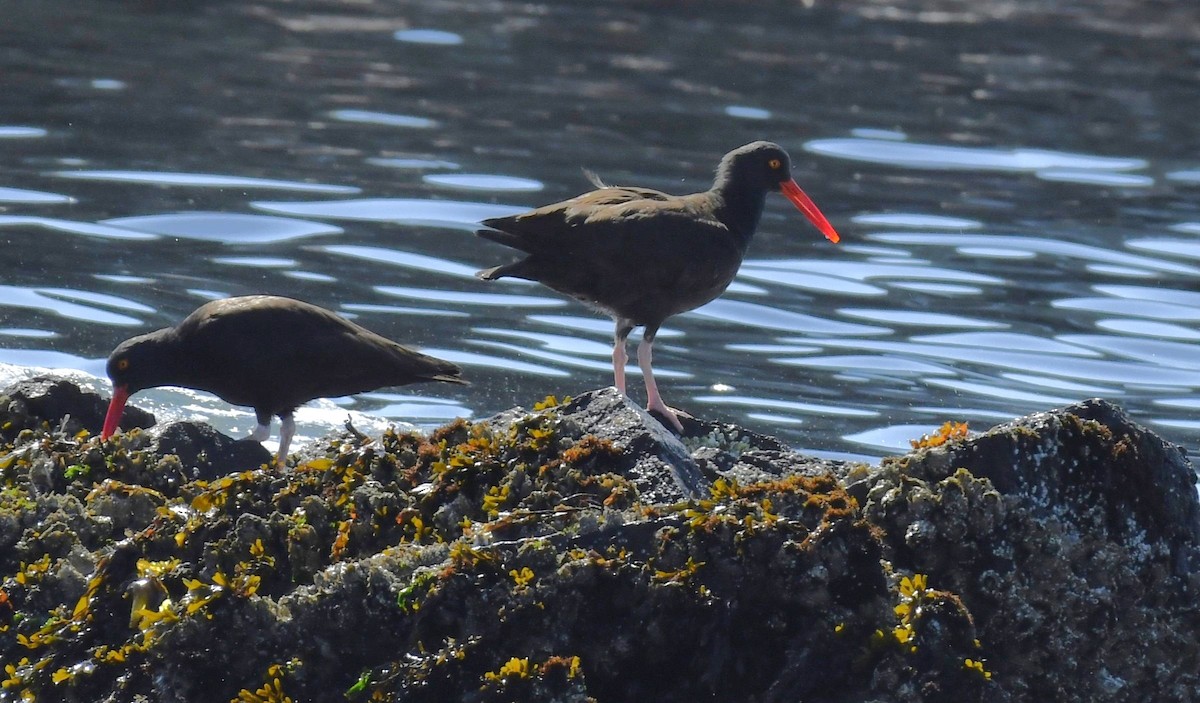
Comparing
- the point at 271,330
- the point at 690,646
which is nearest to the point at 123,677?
the point at 690,646

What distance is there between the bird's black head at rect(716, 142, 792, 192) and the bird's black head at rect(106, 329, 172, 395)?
2516 mm

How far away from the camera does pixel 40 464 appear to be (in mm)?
5020

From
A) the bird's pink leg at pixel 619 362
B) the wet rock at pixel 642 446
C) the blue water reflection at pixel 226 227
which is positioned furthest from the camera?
the blue water reflection at pixel 226 227

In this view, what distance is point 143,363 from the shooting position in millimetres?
6770

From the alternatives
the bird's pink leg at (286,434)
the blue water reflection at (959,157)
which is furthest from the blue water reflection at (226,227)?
the blue water reflection at (959,157)

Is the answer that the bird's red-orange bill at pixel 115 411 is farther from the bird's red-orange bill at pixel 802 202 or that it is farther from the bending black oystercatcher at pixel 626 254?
the bird's red-orange bill at pixel 802 202

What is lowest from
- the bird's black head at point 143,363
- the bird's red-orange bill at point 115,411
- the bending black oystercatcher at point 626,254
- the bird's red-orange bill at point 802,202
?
the bird's red-orange bill at point 115,411

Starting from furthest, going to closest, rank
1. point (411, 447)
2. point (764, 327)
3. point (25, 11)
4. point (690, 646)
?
point (25, 11) < point (764, 327) < point (411, 447) < point (690, 646)

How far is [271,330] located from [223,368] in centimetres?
26

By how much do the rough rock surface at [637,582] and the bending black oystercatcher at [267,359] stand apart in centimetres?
210

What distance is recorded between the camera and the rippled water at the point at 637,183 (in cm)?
945

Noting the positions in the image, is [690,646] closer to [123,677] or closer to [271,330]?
[123,677]

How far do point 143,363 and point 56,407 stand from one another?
0.76 m

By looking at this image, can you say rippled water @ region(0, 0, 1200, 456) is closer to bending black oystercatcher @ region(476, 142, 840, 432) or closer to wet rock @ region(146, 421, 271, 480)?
bending black oystercatcher @ region(476, 142, 840, 432)
